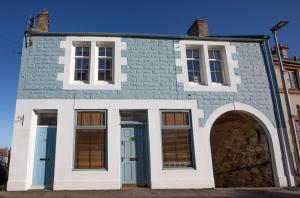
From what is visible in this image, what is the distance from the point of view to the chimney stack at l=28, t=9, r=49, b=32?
36.0 feet

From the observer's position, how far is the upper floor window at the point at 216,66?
11398 millimetres

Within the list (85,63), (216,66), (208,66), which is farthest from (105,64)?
(216,66)

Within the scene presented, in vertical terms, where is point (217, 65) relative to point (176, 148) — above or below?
above

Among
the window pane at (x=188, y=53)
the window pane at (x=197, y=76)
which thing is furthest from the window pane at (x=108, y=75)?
the window pane at (x=197, y=76)

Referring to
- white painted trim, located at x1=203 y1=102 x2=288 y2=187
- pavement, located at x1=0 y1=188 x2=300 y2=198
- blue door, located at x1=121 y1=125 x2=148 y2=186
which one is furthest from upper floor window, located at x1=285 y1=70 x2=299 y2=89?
blue door, located at x1=121 y1=125 x2=148 y2=186

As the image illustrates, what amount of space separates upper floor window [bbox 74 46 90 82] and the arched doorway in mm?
6259

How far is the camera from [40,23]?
36.4 feet

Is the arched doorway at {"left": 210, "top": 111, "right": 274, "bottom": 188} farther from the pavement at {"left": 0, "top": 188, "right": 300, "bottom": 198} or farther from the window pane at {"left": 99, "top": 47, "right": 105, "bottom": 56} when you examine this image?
the window pane at {"left": 99, "top": 47, "right": 105, "bottom": 56}

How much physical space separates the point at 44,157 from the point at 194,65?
685cm

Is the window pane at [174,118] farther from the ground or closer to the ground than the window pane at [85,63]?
closer to the ground

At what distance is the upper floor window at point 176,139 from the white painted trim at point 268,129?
75cm

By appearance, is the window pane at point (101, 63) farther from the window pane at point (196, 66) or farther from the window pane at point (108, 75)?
the window pane at point (196, 66)

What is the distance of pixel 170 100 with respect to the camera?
10.4m

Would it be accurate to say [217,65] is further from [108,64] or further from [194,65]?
[108,64]
